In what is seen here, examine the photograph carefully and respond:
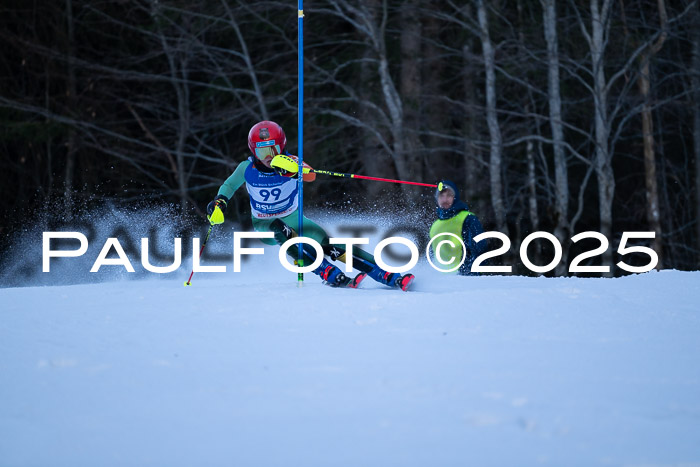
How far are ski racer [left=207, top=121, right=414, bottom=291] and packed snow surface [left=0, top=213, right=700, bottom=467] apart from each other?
2.33ft

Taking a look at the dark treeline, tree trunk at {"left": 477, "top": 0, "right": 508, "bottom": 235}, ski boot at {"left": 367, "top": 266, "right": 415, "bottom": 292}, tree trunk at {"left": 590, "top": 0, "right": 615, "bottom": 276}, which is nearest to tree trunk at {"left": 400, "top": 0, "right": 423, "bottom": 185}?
the dark treeline

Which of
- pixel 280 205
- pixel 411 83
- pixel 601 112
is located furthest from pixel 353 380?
pixel 411 83

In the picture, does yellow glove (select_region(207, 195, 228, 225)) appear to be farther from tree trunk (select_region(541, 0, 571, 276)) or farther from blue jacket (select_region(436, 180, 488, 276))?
tree trunk (select_region(541, 0, 571, 276))

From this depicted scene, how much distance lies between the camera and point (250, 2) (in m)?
15.4

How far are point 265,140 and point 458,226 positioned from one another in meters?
2.24

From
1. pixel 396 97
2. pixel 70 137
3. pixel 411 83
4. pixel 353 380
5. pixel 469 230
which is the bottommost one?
pixel 353 380

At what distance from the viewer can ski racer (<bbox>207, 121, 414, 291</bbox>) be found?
646 cm

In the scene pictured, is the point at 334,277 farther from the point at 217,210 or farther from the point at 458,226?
the point at 458,226

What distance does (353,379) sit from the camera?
11.9ft

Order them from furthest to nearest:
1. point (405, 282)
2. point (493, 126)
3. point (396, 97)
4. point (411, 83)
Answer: point (411, 83)
point (396, 97)
point (493, 126)
point (405, 282)

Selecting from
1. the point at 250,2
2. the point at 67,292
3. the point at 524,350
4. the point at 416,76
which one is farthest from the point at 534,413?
the point at 250,2

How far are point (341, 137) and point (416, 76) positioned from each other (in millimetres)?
1812

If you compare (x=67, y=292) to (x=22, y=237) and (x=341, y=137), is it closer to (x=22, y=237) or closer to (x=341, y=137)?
(x=341, y=137)

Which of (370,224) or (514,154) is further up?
(514,154)
